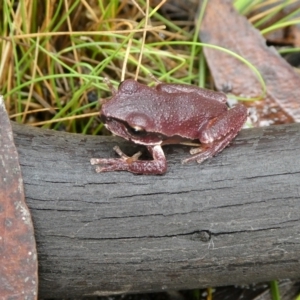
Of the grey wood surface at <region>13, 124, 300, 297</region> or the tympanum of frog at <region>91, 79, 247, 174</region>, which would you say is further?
the tympanum of frog at <region>91, 79, 247, 174</region>

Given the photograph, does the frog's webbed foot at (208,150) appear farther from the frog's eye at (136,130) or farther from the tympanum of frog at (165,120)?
the frog's eye at (136,130)

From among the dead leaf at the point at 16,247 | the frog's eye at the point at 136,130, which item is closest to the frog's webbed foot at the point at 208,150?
the frog's eye at the point at 136,130

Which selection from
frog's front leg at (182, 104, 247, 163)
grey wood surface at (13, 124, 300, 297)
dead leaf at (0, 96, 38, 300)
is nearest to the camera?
dead leaf at (0, 96, 38, 300)

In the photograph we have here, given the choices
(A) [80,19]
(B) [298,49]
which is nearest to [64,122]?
(A) [80,19]

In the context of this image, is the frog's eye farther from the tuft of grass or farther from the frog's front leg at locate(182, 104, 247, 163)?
the tuft of grass

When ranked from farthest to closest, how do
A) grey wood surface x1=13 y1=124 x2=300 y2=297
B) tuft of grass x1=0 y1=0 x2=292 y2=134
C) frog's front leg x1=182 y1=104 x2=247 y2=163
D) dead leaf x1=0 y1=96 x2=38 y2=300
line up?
tuft of grass x1=0 y1=0 x2=292 y2=134
frog's front leg x1=182 y1=104 x2=247 y2=163
grey wood surface x1=13 y1=124 x2=300 y2=297
dead leaf x1=0 y1=96 x2=38 y2=300

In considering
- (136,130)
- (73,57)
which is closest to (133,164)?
(136,130)

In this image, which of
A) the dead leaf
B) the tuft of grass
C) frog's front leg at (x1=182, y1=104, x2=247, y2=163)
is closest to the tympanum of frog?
frog's front leg at (x1=182, y1=104, x2=247, y2=163)
